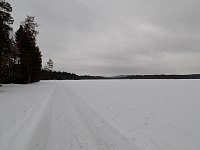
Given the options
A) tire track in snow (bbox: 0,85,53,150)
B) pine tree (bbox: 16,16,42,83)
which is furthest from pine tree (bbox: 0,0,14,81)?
tire track in snow (bbox: 0,85,53,150)

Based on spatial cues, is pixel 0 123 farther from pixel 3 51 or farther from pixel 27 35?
pixel 27 35

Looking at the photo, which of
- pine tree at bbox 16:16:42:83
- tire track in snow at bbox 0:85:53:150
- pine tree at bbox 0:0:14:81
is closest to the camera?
tire track in snow at bbox 0:85:53:150

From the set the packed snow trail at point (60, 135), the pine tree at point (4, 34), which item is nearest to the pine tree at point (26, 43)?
the pine tree at point (4, 34)

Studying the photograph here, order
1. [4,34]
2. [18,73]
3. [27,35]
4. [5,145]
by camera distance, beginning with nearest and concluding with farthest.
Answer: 1. [5,145]
2. [4,34]
3. [27,35]
4. [18,73]

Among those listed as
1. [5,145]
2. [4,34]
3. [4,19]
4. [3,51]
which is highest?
[4,19]

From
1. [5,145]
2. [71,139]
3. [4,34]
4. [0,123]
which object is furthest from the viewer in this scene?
[4,34]

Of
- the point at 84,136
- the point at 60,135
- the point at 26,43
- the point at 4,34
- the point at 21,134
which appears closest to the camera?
the point at 84,136

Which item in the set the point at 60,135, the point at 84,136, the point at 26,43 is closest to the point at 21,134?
the point at 60,135

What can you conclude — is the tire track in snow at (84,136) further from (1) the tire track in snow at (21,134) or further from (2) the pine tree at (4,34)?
(2) the pine tree at (4,34)

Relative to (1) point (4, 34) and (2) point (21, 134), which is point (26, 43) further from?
(2) point (21, 134)

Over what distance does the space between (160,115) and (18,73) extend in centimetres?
4731

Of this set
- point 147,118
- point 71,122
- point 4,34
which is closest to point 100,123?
point 71,122

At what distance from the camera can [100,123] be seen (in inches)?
386

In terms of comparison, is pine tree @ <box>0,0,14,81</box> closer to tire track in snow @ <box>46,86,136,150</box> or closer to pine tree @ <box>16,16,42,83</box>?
pine tree @ <box>16,16,42,83</box>
